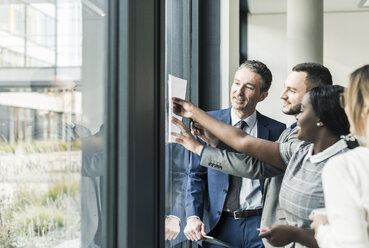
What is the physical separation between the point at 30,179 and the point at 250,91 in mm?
1230

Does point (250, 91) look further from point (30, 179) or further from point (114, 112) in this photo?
point (30, 179)

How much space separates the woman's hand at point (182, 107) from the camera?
1.48m

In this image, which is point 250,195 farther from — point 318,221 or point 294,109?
point 318,221

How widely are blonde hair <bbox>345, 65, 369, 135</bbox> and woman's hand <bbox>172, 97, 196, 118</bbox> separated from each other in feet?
2.10

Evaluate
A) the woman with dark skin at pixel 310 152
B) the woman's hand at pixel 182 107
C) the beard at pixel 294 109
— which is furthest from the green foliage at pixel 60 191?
the beard at pixel 294 109

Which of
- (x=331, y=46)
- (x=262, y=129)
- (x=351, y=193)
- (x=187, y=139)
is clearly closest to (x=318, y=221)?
(x=351, y=193)

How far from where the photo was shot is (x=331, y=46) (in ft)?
23.6

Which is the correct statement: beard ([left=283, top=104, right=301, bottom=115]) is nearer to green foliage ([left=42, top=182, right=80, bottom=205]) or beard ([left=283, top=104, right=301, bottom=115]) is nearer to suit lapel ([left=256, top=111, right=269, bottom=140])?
suit lapel ([left=256, top=111, right=269, bottom=140])

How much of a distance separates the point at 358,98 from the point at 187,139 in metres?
0.77

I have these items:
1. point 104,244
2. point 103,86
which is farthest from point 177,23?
point 104,244

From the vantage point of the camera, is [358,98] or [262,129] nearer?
[358,98]

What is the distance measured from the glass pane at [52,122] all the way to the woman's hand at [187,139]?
501mm

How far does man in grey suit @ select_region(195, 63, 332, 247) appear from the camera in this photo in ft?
4.73

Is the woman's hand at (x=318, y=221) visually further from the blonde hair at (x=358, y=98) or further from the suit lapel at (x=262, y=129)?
the suit lapel at (x=262, y=129)
